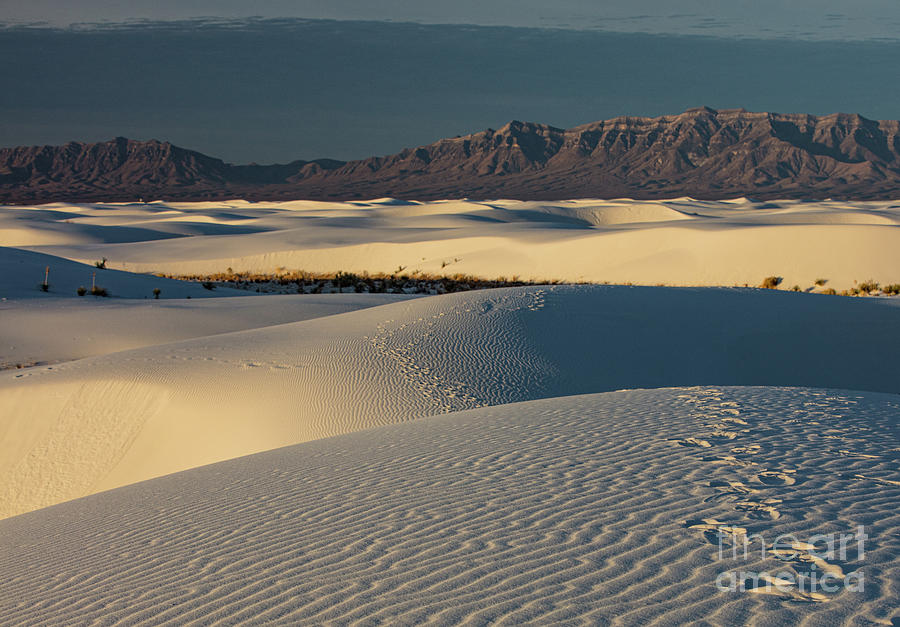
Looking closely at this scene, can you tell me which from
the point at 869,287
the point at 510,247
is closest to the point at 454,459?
the point at 869,287

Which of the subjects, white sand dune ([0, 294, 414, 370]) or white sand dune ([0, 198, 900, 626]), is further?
white sand dune ([0, 294, 414, 370])

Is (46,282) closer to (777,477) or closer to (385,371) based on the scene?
(385,371)

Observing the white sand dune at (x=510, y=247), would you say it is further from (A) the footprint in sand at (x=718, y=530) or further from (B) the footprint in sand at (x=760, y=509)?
(A) the footprint in sand at (x=718, y=530)

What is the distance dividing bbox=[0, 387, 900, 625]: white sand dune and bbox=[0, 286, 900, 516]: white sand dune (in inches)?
129

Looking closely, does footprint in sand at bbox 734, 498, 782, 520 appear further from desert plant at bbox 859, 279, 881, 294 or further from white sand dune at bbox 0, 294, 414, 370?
desert plant at bbox 859, 279, 881, 294

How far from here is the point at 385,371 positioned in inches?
447

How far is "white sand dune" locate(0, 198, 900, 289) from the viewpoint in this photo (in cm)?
2975

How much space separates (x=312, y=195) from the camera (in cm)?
18975

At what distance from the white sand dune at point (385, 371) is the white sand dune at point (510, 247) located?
48.7ft

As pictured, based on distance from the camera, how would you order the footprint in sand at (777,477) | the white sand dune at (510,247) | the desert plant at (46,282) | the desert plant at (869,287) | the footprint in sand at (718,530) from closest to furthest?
the footprint in sand at (718,530)
the footprint in sand at (777,477)
the desert plant at (46,282)
the desert plant at (869,287)
the white sand dune at (510,247)

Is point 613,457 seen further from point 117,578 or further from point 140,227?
point 140,227

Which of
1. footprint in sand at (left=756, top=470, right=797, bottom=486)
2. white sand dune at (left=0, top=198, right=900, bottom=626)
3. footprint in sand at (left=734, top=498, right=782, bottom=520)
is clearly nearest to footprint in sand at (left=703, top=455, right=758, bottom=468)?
white sand dune at (left=0, top=198, right=900, bottom=626)

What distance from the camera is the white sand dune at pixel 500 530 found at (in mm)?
3283

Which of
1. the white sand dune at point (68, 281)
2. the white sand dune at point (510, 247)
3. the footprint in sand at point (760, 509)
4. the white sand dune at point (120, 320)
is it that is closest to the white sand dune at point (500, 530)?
the footprint in sand at point (760, 509)
